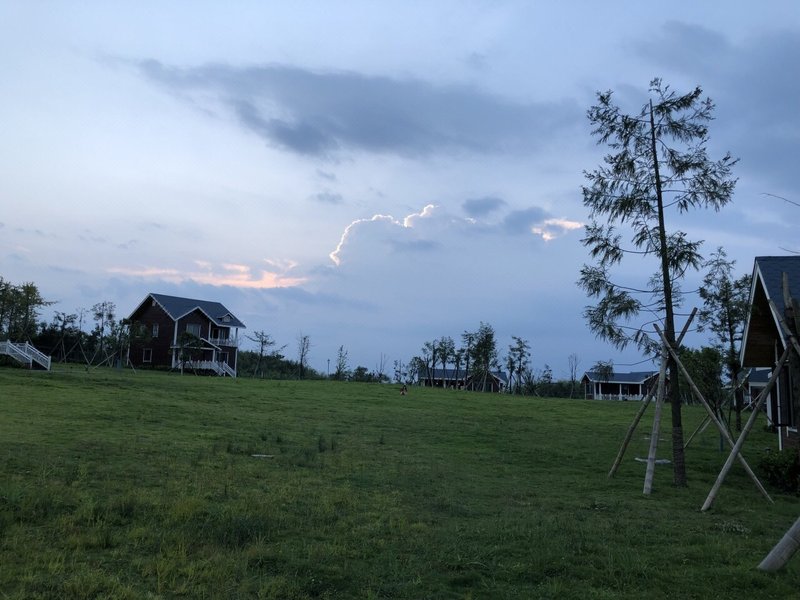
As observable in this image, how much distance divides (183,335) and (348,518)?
51868 mm

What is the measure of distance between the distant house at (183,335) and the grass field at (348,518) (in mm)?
40567

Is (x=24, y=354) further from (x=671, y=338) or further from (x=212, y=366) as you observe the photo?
(x=671, y=338)

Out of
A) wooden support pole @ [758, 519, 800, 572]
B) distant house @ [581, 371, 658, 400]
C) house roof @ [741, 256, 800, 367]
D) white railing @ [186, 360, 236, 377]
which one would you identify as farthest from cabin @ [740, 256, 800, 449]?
distant house @ [581, 371, 658, 400]

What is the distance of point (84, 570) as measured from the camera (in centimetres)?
644

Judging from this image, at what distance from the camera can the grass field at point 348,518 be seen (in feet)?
21.5

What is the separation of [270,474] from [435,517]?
14.7 feet

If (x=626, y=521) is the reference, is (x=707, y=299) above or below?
above

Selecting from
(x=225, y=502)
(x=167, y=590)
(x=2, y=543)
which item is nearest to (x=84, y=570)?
(x=167, y=590)

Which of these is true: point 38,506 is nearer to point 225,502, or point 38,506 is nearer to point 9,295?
point 225,502

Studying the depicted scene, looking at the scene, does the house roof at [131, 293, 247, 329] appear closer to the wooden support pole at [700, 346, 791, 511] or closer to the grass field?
the grass field

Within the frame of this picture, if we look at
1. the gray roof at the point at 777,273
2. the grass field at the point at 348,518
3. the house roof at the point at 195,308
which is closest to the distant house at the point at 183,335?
the house roof at the point at 195,308

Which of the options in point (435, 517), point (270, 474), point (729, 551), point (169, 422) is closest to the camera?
point (729, 551)

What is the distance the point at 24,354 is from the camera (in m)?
40.7

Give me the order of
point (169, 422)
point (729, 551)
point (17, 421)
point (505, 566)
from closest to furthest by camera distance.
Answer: point (505, 566) → point (729, 551) → point (17, 421) → point (169, 422)
